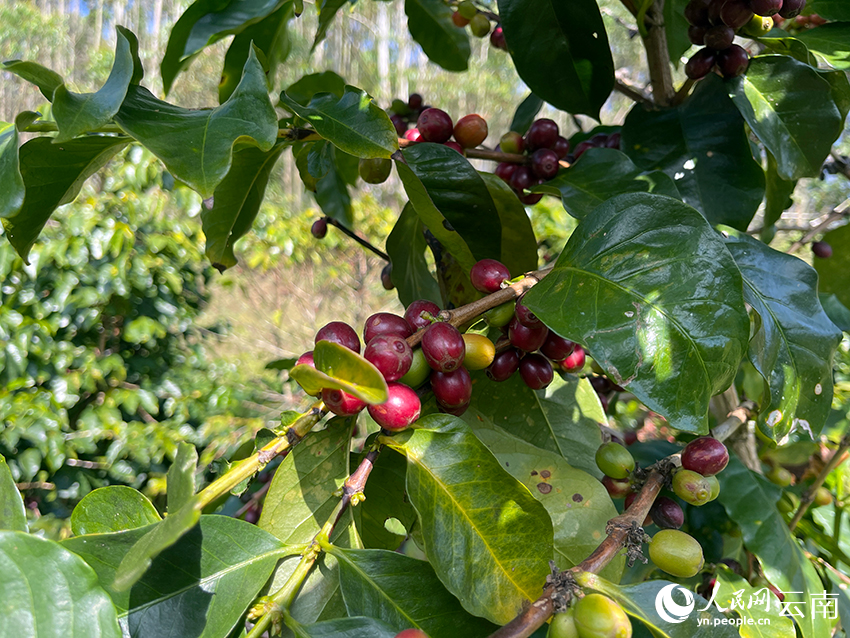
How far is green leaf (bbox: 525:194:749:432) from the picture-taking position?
0.37m

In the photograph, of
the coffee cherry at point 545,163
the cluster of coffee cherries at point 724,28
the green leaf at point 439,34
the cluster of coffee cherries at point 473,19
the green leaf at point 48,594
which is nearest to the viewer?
the green leaf at point 48,594

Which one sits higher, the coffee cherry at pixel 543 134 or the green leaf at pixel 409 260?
the coffee cherry at pixel 543 134

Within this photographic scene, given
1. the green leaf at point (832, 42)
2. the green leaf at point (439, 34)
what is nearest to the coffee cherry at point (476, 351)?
the green leaf at point (832, 42)

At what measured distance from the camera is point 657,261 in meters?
0.40

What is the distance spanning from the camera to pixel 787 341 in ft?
1.58

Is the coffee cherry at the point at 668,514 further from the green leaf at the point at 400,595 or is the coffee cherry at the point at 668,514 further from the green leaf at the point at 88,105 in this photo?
the green leaf at the point at 88,105

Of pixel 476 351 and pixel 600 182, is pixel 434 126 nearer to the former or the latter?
pixel 600 182

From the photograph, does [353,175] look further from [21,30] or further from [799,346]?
[21,30]

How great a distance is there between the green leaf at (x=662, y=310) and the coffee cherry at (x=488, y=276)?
5 centimetres

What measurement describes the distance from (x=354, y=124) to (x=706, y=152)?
1.42 ft

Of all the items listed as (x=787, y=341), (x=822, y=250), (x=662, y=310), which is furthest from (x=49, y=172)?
(x=822, y=250)

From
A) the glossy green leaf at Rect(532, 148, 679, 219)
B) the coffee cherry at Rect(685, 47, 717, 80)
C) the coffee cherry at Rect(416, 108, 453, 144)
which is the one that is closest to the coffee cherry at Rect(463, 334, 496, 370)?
the glossy green leaf at Rect(532, 148, 679, 219)

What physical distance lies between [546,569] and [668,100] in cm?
62

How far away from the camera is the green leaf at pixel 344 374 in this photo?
31 cm
